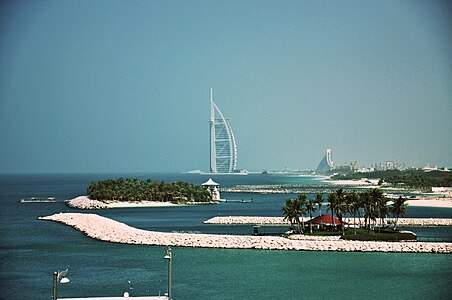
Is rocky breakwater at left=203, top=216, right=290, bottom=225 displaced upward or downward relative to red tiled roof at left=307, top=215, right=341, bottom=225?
downward

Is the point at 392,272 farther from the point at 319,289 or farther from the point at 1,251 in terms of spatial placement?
the point at 1,251

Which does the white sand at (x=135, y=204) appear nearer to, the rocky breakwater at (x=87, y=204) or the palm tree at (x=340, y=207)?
the rocky breakwater at (x=87, y=204)

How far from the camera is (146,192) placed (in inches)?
3268

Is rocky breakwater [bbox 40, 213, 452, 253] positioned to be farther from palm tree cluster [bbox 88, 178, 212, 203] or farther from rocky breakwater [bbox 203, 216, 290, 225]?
palm tree cluster [bbox 88, 178, 212, 203]

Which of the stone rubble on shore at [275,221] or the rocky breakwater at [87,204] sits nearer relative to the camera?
the stone rubble on shore at [275,221]

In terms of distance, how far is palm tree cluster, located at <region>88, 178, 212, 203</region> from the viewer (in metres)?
80.5

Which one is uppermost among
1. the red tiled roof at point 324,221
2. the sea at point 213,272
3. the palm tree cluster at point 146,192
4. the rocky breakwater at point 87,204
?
the palm tree cluster at point 146,192

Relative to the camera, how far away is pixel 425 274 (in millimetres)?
31656

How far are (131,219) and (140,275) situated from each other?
29.0 m

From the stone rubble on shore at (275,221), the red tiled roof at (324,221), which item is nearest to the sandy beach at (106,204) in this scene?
the stone rubble on shore at (275,221)

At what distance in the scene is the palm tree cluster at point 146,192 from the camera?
264 feet

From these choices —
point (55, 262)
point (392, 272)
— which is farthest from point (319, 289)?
point (55, 262)

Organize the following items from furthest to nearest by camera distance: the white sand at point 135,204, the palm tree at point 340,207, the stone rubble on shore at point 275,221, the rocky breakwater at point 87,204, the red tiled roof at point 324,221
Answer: the white sand at point 135,204 < the rocky breakwater at point 87,204 < the stone rubble on shore at point 275,221 < the red tiled roof at point 324,221 < the palm tree at point 340,207

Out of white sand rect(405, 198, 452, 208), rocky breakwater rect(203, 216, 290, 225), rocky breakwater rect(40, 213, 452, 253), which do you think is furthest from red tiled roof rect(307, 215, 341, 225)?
white sand rect(405, 198, 452, 208)
